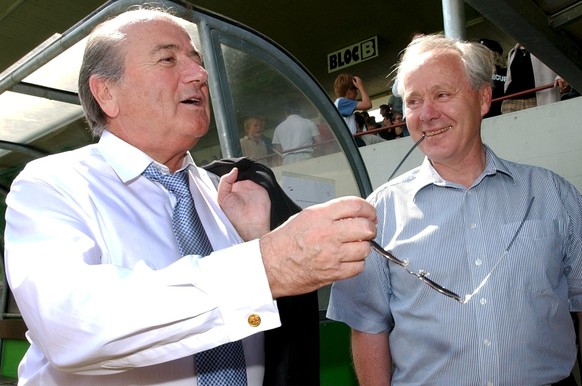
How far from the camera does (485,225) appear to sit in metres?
2.18

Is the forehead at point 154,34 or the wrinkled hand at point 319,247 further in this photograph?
the forehead at point 154,34

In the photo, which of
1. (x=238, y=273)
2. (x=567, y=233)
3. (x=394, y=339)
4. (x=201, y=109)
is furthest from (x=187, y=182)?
(x=567, y=233)

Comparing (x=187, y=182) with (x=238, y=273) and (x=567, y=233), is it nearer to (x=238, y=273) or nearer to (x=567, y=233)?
(x=238, y=273)

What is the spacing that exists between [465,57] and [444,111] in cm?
30

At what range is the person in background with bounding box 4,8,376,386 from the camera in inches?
44.9

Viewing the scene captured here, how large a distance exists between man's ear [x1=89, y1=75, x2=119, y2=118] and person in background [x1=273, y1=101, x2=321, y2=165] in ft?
6.05

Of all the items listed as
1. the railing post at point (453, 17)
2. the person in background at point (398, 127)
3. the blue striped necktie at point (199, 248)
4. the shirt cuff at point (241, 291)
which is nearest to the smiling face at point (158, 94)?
the blue striped necktie at point (199, 248)

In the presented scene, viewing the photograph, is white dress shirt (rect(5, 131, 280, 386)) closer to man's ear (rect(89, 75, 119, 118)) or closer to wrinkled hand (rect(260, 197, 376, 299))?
wrinkled hand (rect(260, 197, 376, 299))

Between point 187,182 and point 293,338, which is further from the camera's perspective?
point 187,182

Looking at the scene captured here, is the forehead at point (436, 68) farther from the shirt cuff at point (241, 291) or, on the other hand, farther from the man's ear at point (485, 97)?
the shirt cuff at point (241, 291)

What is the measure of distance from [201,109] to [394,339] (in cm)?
115

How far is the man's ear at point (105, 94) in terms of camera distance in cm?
188

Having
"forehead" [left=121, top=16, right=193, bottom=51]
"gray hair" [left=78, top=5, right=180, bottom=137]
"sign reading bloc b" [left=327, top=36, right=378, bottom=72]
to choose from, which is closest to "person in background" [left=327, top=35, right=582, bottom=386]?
"forehead" [left=121, top=16, right=193, bottom=51]

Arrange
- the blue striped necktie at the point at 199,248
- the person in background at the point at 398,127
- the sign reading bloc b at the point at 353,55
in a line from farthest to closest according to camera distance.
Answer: the sign reading bloc b at the point at 353,55
the person in background at the point at 398,127
the blue striped necktie at the point at 199,248
